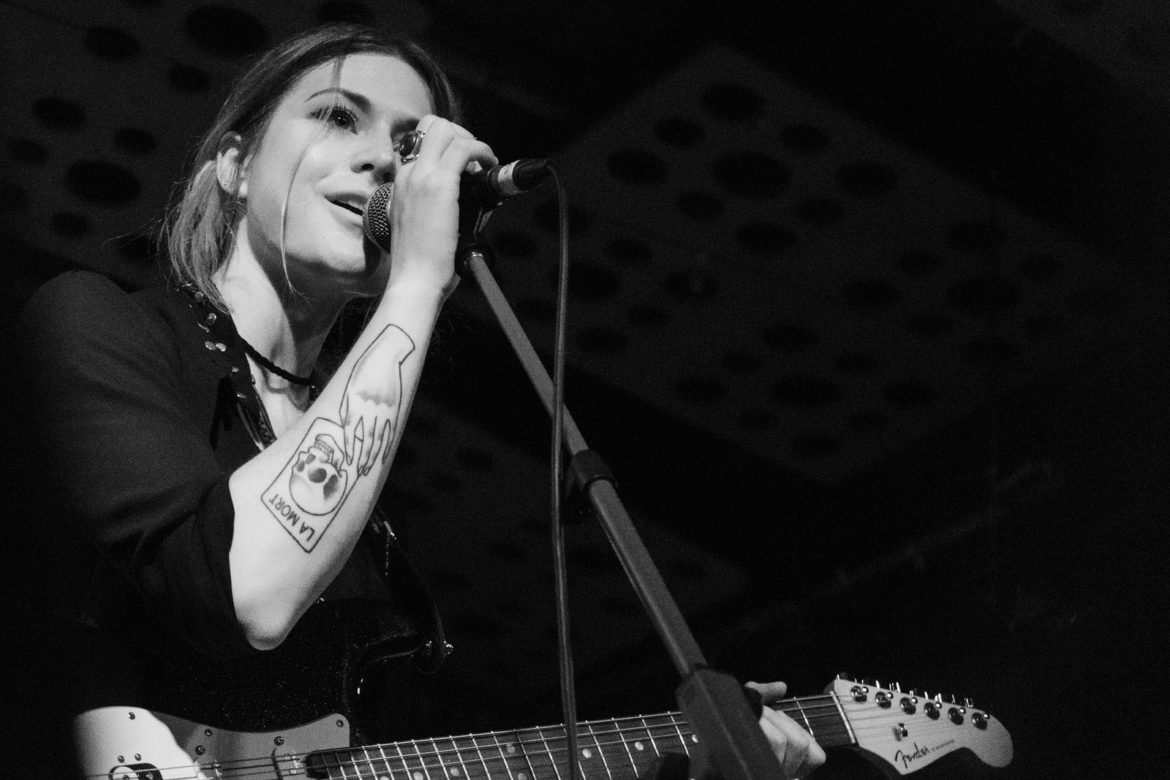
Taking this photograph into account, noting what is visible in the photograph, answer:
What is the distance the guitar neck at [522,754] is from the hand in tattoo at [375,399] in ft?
1.03

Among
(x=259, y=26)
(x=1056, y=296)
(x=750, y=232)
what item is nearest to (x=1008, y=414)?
(x=1056, y=296)

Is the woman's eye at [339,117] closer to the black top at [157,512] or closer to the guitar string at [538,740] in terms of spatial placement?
the black top at [157,512]

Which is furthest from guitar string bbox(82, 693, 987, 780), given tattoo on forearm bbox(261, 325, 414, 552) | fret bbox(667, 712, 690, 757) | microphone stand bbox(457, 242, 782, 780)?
microphone stand bbox(457, 242, 782, 780)

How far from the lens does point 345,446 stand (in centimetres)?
137

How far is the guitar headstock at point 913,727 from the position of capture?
1.81m

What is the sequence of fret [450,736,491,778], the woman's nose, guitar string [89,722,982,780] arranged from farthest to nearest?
the woman's nose → fret [450,736,491,778] → guitar string [89,722,982,780]

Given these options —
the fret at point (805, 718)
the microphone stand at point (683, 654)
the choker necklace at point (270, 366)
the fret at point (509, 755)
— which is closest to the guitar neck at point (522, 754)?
the fret at point (509, 755)

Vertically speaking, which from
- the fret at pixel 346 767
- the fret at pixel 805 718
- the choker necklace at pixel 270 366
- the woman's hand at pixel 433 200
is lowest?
the fret at pixel 346 767

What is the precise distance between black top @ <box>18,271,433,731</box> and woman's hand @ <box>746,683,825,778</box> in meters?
0.43

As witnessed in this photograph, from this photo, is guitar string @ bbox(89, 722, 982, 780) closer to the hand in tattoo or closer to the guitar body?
the guitar body

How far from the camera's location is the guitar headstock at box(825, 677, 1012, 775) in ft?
5.93

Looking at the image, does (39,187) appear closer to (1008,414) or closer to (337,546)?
(337,546)

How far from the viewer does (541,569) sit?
3.11m

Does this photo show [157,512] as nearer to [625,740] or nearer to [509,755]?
[509,755]
